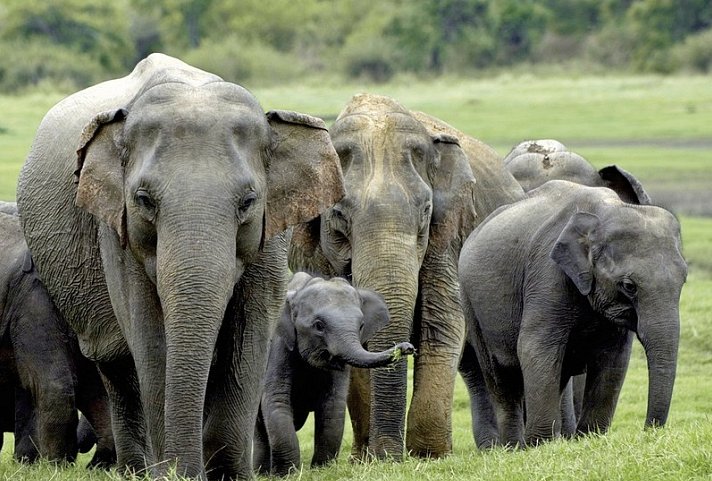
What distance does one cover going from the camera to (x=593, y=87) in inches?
1870

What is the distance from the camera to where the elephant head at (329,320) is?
8797 millimetres

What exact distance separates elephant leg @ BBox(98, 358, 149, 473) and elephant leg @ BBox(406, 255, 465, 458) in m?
1.67

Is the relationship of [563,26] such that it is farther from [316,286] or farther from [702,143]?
[316,286]

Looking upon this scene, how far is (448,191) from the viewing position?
9.73m

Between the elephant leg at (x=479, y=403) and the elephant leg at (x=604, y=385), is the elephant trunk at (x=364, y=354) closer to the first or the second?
the elephant leg at (x=604, y=385)

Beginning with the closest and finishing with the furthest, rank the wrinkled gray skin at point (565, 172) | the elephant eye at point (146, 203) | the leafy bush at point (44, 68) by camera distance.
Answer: the elephant eye at point (146, 203)
the wrinkled gray skin at point (565, 172)
the leafy bush at point (44, 68)

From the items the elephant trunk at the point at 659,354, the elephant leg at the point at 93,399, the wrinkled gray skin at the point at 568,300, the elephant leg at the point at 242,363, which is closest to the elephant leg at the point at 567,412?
the wrinkled gray skin at the point at 568,300

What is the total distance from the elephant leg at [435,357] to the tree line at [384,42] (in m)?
42.8

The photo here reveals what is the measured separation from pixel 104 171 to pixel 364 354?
67.1 inches

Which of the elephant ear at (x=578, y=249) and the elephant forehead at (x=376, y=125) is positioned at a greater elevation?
the elephant forehead at (x=376, y=125)

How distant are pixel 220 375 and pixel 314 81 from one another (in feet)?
161

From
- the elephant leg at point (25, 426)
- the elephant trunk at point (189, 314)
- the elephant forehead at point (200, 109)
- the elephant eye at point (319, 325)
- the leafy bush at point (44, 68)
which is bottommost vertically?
the leafy bush at point (44, 68)

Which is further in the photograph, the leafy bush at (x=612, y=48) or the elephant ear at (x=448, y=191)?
the leafy bush at (x=612, y=48)

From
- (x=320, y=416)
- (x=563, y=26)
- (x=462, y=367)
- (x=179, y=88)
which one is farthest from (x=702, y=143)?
(x=563, y=26)
